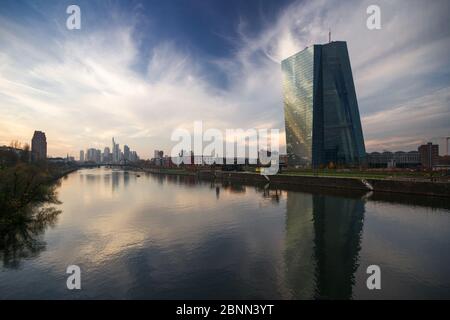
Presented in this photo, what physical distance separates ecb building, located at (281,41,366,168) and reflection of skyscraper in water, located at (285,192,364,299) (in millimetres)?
125953

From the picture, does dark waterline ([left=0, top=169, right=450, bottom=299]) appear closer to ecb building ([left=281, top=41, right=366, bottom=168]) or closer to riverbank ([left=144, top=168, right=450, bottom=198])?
riverbank ([left=144, top=168, right=450, bottom=198])

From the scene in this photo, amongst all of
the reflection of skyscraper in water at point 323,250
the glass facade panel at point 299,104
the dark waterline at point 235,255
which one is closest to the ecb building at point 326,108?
the glass facade panel at point 299,104

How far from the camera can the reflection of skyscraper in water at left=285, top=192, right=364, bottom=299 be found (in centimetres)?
1569

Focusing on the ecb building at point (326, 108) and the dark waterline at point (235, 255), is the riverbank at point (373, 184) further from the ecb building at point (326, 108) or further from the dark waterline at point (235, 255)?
the ecb building at point (326, 108)

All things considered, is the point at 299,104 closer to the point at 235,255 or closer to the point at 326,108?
the point at 326,108

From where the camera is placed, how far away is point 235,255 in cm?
2120

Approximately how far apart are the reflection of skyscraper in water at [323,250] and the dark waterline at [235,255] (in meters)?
0.09

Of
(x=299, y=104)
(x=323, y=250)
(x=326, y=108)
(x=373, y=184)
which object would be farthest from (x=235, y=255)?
(x=299, y=104)

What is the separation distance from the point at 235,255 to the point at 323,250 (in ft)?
26.3

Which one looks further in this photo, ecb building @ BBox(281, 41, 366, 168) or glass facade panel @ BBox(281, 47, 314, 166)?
glass facade panel @ BBox(281, 47, 314, 166)

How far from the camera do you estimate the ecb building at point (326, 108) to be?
158 meters

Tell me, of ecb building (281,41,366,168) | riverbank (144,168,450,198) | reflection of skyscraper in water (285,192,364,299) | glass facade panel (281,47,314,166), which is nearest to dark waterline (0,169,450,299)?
reflection of skyscraper in water (285,192,364,299)
